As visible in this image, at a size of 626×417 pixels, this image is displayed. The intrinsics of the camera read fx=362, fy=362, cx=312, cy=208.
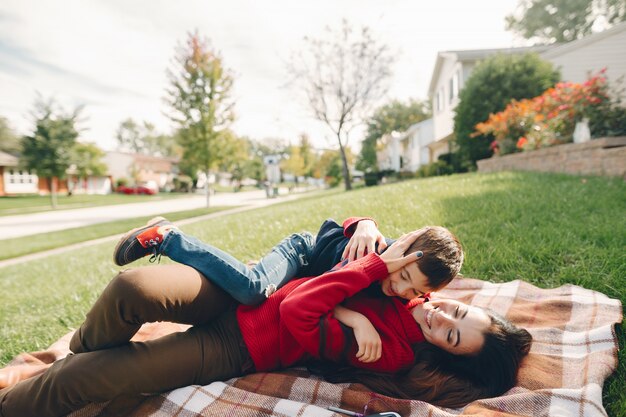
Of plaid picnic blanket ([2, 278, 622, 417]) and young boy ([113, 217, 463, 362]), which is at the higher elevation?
young boy ([113, 217, 463, 362])

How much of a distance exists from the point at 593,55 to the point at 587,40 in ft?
2.16

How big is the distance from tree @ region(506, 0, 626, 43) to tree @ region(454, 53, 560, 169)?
29.9 m

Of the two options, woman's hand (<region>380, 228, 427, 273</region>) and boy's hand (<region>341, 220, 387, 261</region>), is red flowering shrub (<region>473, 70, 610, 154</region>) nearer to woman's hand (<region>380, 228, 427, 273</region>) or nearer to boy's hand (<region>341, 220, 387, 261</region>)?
boy's hand (<region>341, 220, 387, 261</region>)

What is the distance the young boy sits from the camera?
186 centimetres

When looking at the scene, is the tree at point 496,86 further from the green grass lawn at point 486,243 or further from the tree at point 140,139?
the tree at point 140,139

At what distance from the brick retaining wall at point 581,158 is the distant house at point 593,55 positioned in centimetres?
750

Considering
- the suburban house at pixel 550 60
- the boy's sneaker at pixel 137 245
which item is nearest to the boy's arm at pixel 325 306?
the boy's sneaker at pixel 137 245

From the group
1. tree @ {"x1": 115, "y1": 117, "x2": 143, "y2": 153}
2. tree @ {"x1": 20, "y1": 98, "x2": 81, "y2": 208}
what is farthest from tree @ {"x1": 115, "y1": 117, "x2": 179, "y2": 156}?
tree @ {"x1": 20, "y1": 98, "x2": 81, "y2": 208}

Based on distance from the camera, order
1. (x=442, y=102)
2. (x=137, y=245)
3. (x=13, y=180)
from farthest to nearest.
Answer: (x=13, y=180) → (x=442, y=102) → (x=137, y=245)

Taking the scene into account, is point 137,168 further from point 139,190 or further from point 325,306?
point 325,306

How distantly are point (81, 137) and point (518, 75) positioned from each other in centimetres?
2536

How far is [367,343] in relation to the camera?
1.80 metres

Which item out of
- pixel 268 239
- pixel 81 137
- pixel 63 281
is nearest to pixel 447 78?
pixel 268 239

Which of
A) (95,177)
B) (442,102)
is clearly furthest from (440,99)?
(95,177)
